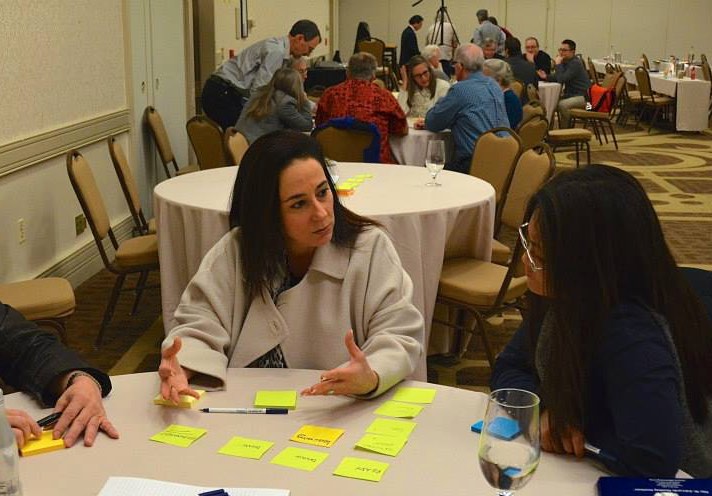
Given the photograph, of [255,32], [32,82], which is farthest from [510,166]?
[255,32]

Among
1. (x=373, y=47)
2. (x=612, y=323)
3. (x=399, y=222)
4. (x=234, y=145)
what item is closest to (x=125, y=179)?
(x=234, y=145)

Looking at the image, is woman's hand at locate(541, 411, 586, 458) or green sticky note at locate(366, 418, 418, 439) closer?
woman's hand at locate(541, 411, 586, 458)

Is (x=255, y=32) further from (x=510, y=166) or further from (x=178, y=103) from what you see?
(x=510, y=166)

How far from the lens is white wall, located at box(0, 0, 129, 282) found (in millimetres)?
4617

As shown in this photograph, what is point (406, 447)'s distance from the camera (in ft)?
5.32

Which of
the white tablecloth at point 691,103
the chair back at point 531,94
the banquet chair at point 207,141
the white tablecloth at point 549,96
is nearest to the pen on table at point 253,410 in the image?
the banquet chair at point 207,141

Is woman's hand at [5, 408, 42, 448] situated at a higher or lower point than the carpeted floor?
higher

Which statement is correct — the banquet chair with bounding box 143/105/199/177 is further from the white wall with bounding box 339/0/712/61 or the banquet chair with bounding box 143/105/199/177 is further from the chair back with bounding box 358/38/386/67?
the white wall with bounding box 339/0/712/61

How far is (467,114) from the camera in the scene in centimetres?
649

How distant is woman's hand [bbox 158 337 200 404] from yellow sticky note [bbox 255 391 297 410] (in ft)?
0.42

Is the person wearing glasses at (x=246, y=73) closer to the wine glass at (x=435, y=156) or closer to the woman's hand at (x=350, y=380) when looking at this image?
the wine glass at (x=435, y=156)

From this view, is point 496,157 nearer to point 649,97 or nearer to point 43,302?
point 43,302

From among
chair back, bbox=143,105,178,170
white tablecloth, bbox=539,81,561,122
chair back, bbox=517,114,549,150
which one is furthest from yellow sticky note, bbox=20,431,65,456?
white tablecloth, bbox=539,81,561,122

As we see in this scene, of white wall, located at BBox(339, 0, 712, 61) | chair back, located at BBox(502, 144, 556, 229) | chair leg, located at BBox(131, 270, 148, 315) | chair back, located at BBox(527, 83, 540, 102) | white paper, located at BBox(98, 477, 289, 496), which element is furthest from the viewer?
white wall, located at BBox(339, 0, 712, 61)
